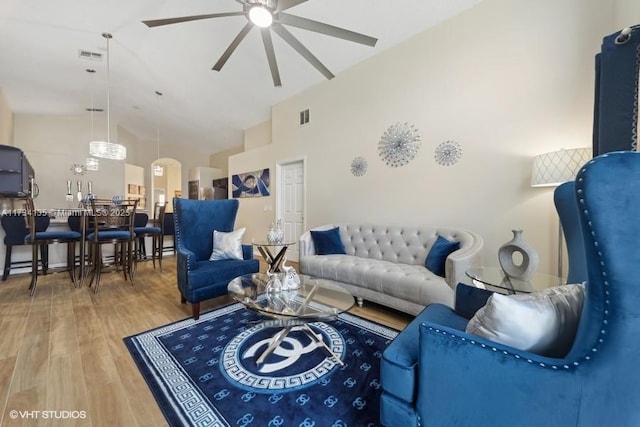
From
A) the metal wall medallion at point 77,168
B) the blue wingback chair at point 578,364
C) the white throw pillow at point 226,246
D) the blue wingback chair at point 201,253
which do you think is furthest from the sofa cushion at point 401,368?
the metal wall medallion at point 77,168

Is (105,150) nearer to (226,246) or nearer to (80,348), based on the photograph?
(226,246)

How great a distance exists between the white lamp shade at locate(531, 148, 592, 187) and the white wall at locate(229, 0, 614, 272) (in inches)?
16.2

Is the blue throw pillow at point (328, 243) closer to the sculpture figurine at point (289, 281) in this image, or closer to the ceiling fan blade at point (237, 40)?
the sculpture figurine at point (289, 281)

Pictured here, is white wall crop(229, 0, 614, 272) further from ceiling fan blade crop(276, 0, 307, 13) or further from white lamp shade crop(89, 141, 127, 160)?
white lamp shade crop(89, 141, 127, 160)

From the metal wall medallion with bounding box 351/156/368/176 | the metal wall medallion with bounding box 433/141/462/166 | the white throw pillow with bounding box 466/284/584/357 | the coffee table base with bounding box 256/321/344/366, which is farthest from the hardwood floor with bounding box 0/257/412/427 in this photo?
the metal wall medallion with bounding box 351/156/368/176

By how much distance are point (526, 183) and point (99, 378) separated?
156 inches

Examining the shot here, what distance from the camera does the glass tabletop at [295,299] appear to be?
5.28 ft

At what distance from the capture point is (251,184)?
627cm

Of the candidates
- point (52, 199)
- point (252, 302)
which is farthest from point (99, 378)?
point (52, 199)

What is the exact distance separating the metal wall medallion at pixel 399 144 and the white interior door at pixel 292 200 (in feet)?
6.08

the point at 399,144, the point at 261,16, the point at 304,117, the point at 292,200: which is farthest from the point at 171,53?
the point at 399,144

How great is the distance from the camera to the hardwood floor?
1364mm

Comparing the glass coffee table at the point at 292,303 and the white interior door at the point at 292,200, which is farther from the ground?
the white interior door at the point at 292,200

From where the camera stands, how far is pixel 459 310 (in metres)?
1.60
